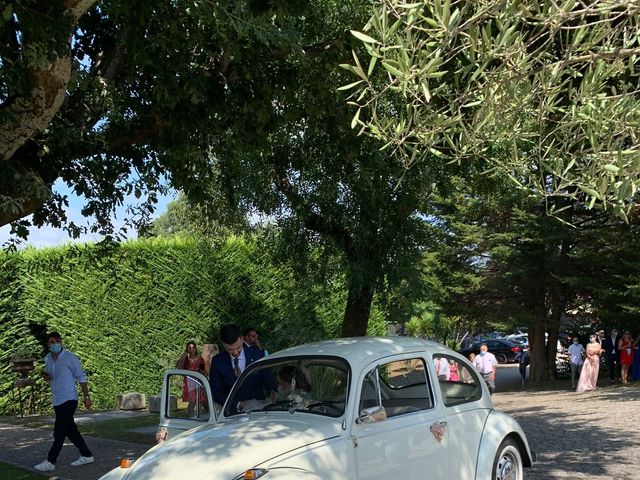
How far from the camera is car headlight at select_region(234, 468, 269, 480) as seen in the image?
454 centimetres

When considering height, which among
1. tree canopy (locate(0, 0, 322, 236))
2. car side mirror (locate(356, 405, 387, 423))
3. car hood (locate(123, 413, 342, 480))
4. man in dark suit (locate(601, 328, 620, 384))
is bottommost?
car hood (locate(123, 413, 342, 480))

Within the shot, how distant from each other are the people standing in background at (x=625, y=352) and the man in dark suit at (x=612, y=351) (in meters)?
1.11

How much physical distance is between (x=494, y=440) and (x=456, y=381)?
0.65 m

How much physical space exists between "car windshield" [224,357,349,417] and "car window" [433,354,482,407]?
1165mm

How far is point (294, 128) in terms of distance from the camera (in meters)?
11.3

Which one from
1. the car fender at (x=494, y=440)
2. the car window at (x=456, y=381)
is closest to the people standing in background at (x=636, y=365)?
the car fender at (x=494, y=440)

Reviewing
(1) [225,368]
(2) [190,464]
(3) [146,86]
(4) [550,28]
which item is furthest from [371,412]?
(3) [146,86]

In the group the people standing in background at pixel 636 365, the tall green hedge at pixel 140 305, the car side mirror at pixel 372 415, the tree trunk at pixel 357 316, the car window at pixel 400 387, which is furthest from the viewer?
the people standing in background at pixel 636 365

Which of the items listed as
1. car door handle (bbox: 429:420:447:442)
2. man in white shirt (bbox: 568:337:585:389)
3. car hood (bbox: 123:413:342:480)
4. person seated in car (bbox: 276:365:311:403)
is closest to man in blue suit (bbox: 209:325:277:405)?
person seated in car (bbox: 276:365:311:403)

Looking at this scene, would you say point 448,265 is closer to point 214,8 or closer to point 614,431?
point 614,431

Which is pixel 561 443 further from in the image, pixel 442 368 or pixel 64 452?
pixel 64 452

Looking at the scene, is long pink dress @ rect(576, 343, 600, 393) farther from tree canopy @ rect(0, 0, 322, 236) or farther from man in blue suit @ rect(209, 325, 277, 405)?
man in blue suit @ rect(209, 325, 277, 405)

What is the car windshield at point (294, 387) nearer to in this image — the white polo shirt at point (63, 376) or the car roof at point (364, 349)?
the car roof at point (364, 349)

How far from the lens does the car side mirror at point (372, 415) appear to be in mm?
5215
